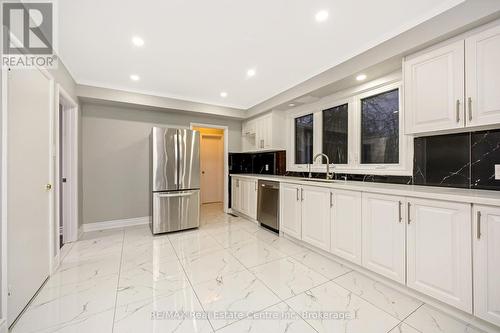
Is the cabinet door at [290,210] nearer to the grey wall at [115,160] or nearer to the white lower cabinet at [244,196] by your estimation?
the white lower cabinet at [244,196]

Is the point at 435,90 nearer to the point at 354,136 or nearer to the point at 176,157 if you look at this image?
the point at 354,136

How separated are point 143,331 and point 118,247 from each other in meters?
1.81

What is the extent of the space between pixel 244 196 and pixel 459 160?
3230 mm

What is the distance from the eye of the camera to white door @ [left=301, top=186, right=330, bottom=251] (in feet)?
8.11

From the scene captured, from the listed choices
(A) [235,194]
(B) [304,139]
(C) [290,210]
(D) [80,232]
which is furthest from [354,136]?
(D) [80,232]

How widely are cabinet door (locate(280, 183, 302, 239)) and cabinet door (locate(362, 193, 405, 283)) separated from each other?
0.94 m

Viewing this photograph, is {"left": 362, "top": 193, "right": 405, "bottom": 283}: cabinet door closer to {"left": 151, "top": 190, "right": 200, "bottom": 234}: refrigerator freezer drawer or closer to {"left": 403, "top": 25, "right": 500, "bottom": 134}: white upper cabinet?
{"left": 403, "top": 25, "right": 500, "bottom": 134}: white upper cabinet

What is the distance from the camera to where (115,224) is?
3.74m

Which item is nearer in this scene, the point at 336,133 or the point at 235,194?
the point at 336,133

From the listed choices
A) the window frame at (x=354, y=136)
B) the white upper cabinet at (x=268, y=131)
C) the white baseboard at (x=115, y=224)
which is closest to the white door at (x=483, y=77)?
the window frame at (x=354, y=136)

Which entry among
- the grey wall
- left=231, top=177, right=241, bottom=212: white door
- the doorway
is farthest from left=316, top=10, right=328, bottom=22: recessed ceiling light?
the doorway

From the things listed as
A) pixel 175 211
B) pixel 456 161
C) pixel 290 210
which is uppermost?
pixel 456 161

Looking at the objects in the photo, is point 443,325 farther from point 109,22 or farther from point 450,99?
point 109,22

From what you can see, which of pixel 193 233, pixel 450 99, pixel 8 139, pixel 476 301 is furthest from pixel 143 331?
pixel 450 99
